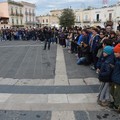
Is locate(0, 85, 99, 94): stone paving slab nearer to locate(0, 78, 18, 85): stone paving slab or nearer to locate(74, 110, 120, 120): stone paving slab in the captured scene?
locate(0, 78, 18, 85): stone paving slab

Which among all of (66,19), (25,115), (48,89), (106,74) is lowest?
(25,115)

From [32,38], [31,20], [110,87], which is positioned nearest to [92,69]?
[110,87]

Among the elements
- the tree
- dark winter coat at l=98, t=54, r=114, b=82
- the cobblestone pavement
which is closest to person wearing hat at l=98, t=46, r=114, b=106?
dark winter coat at l=98, t=54, r=114, b=82

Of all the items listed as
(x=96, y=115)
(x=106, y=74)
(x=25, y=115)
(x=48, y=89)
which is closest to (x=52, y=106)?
(x=25, y=115)

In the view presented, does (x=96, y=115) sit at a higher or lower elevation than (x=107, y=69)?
lower

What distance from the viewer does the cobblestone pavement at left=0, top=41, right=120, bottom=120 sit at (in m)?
4.81

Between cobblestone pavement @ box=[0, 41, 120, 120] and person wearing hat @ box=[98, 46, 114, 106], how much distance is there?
9.0 inches

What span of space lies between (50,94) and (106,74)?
1.80 metres

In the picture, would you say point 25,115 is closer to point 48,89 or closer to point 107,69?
point 48,89

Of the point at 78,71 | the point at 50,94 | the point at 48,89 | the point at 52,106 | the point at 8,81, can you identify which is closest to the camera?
the point at 52,106

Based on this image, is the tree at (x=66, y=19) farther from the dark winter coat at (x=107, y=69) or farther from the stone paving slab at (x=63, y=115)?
the stone paving slab at (x=63, y=115)

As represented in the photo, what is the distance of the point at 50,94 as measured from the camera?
607 cm

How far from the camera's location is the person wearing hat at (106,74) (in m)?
4.91

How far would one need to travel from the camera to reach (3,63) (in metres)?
10.6
